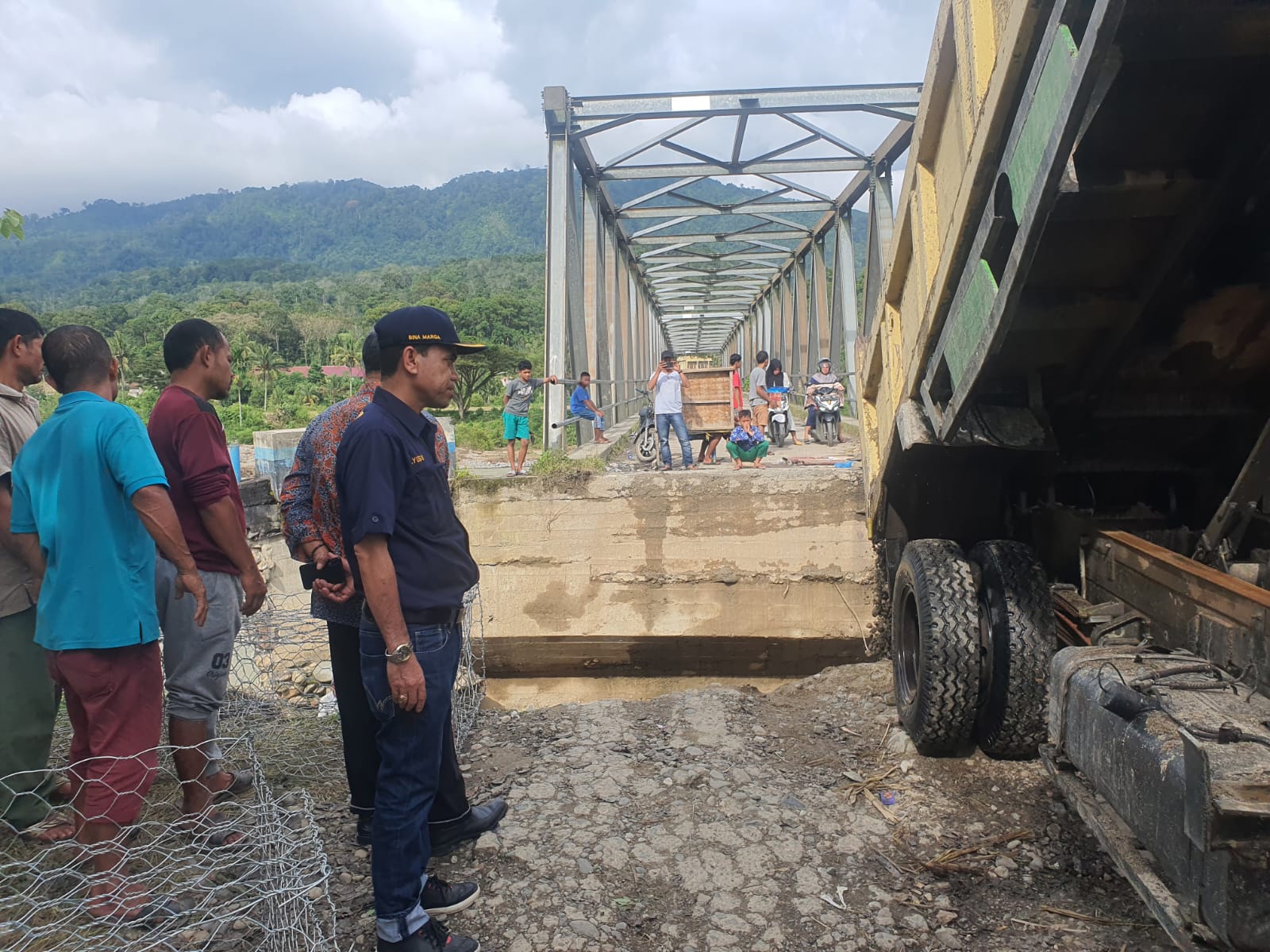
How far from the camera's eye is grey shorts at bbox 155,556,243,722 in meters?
2.95

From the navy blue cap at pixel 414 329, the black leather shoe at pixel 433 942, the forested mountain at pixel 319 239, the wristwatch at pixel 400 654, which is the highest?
the forested mountain at pixel 319 239

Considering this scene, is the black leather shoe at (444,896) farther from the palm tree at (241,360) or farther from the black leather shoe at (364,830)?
the palm tree at (241,360)

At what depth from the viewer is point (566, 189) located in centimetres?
956

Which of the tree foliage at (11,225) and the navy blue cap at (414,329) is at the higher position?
the tree foliage at (11,225)

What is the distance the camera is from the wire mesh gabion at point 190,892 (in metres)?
2.26

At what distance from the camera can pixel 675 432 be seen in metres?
9.30

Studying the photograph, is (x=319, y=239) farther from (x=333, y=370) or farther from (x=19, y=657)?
(x=19, y=657)

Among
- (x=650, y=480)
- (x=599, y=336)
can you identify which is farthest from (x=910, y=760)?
(x=599, y=336)

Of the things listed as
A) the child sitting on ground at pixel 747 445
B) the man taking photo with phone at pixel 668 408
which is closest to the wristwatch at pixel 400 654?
the man taking photo with phone at pixel 668 408

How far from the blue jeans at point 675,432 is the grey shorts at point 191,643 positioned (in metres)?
6.52

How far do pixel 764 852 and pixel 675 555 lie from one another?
3.64m

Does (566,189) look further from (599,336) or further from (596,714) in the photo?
(596,714)

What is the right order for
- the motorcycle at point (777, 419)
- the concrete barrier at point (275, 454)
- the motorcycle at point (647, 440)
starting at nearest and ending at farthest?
the concrete barrier at point (275, 454), the motorcycle at point (647, 440), the motorcycle at point (777, 419)

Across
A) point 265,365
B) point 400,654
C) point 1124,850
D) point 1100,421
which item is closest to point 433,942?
point 400,654
